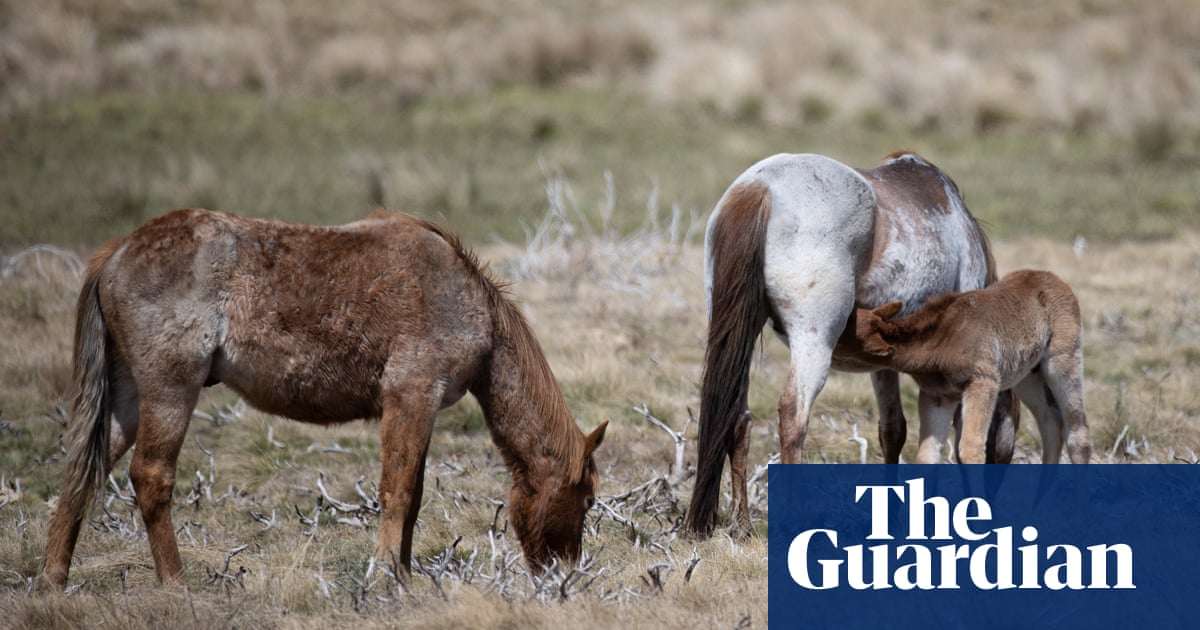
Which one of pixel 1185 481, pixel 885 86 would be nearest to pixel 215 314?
pixel 1185 481

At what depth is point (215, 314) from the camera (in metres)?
5.09

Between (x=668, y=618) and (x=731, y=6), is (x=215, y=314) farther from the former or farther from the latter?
(x=731, y=6)

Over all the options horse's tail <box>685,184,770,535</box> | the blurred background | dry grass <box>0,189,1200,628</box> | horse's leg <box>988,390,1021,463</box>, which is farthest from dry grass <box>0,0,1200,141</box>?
horse's tail <box>685,184,770,535</box>

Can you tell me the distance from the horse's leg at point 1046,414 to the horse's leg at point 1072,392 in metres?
0.15

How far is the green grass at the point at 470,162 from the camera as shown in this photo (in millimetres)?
13594

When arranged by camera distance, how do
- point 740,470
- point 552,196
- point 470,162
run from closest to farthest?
point 740,470
point 552,196
point 470,162

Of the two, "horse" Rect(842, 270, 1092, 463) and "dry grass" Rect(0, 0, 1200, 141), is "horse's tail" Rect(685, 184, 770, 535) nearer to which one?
"horse" Rect(842, 270, 1092, 463)

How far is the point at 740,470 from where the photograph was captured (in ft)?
19.9

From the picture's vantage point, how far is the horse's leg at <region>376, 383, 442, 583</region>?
5.15 metres

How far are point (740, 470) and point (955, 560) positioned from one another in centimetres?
105

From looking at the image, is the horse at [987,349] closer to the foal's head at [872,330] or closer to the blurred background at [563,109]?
the foal's head at [872,330]

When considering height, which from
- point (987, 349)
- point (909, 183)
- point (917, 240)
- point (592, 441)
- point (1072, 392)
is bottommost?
point (1072, 392)

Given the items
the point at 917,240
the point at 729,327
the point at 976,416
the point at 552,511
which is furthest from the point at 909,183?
the point at 552,511

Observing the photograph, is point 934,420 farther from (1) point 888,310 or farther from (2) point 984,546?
(2) point 984,546
